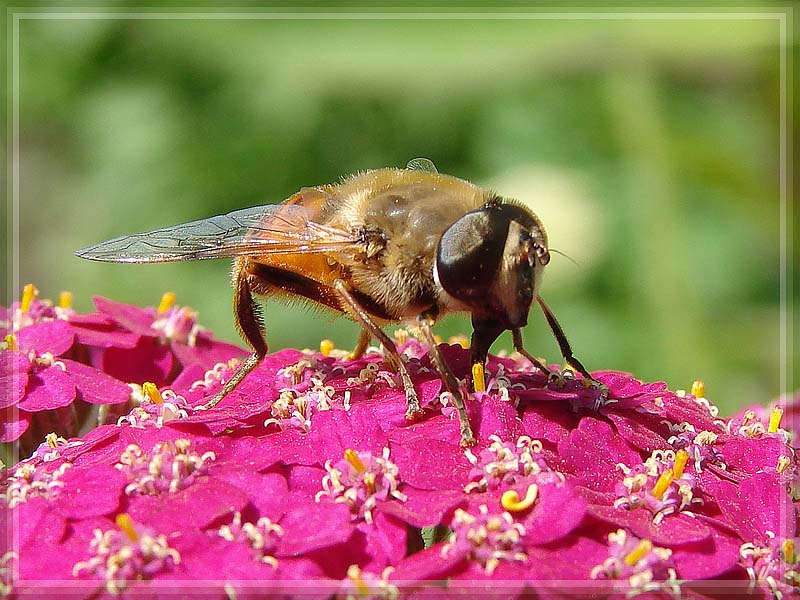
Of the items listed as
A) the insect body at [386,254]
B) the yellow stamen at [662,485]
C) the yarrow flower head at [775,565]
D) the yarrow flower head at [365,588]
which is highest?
the insect body at [386,254]

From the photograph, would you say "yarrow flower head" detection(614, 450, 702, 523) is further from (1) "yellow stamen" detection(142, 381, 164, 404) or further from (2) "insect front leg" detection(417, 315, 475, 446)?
(1) "yellow stamen" detection(142, 381, 164, 404)

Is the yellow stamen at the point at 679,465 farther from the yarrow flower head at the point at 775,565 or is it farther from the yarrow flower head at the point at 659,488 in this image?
the yarrow flower head at the point at 775,565

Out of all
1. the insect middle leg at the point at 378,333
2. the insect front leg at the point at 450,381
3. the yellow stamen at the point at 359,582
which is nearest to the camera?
the yellow stamen at the point at 359,582

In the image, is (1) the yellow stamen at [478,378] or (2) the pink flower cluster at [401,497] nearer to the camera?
(2) the pink flower cluster at [401,497]

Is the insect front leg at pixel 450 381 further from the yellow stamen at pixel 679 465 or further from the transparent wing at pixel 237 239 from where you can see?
the yellow stamen at pixel 679 465

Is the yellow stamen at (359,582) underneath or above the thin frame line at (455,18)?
underneath

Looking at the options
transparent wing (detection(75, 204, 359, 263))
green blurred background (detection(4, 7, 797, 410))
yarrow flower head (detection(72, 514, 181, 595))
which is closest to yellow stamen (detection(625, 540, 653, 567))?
yarrow flower head (detection(72, 514, 181, 595))

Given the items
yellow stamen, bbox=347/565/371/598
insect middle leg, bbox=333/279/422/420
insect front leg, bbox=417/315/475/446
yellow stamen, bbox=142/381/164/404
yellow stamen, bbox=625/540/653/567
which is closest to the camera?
yellow stamen, bbox=347/565/371/598

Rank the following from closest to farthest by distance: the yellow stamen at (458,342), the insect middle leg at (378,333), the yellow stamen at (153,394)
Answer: the insect middle leg at (378,333) → the yellow stamen at (153,394) → the yellow stamen at (458,342)

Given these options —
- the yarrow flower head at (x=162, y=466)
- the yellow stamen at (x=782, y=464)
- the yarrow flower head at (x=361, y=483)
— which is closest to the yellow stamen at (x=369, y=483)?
the yarrow flower head at (x=361, y=483)
